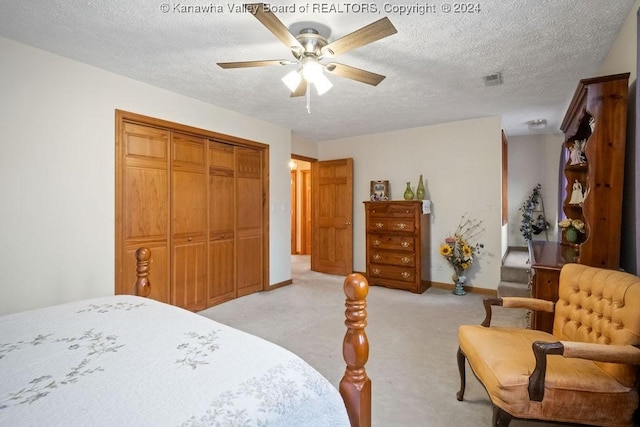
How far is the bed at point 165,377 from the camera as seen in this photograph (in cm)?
79

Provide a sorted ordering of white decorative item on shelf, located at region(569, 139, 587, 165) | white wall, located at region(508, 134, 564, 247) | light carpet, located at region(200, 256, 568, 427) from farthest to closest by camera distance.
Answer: white wall, located at region(508, 134, 564, 247), white decorative item on shelf, located at region(569, 139, 587, 165), light carpet, located at region(200, 256, 568, 427)

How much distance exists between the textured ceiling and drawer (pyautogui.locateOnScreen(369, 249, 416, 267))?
206 centimetres

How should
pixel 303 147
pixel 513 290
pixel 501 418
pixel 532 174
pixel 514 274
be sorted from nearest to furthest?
pixel 501 418
pixel 513 290
pixel 514 274
pixel 532 174
pixel 303 147

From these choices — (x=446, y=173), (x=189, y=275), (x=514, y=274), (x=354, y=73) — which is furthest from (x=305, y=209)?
(x=354, y=73)

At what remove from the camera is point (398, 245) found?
4.49 metres

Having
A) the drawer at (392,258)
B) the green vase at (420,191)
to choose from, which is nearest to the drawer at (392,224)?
the drawer at (392,258)

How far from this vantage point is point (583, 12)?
6.29ft

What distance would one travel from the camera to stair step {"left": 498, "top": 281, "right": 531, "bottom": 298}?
374cm

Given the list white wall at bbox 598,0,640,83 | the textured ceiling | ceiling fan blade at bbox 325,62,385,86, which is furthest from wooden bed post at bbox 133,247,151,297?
white wall at bbox 598,0,640,83

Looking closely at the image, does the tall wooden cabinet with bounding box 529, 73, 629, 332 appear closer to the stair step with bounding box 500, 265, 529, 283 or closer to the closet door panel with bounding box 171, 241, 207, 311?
the stair step with bounding box 500, 265, 529, 283

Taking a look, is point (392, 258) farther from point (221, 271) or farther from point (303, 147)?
point (303, 147)

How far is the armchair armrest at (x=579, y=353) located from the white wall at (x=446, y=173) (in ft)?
10.3

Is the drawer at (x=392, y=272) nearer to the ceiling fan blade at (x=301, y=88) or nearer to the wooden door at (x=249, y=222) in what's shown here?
the wooden door at (x=249, y=222)

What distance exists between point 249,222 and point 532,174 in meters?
4.94
